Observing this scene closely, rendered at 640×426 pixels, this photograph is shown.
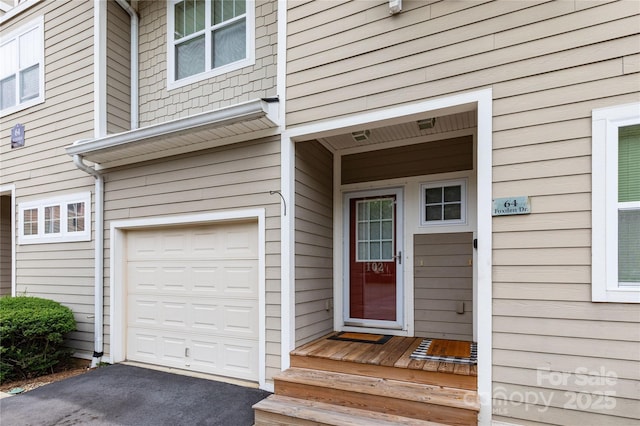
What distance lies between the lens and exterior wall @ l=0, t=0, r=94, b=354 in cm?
498

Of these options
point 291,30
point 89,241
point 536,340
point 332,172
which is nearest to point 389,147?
point 332,172

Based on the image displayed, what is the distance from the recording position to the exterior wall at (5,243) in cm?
701

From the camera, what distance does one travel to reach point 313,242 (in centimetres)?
401

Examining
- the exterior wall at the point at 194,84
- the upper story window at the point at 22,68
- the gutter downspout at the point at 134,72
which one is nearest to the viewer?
the exterior wall at the point at 194,84

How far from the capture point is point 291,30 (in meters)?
3.66

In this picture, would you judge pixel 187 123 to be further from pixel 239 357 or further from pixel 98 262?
pixel 239 357

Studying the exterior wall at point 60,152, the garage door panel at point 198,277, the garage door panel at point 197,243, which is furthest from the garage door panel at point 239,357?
the exterior wall at point 60,152

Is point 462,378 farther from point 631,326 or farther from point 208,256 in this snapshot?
point 208,256

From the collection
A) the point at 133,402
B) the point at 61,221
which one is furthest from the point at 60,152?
the point at 133,402

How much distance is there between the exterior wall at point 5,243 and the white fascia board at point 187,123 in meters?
4.04

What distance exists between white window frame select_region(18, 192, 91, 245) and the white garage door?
756mm

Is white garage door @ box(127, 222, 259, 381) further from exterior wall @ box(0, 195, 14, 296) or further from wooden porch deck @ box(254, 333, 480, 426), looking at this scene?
exterior wall @ box(0, 195, 14, 296)

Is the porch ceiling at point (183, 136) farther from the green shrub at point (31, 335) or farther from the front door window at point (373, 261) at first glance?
the green shrub at point (31, 335)

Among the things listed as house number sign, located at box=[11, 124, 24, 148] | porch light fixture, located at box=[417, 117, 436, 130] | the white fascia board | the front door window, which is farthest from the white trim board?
house number sign, located at box=[11, 124, 24, 148]
